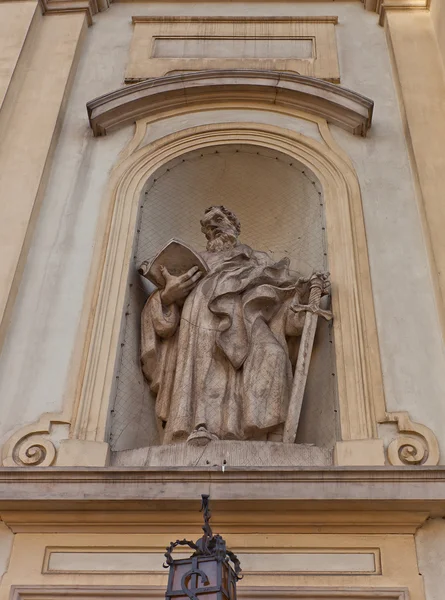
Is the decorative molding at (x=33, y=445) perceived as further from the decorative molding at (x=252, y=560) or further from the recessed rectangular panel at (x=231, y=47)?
the recessed rectangular panel at (x=231, y=47)

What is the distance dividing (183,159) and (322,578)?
3.93m

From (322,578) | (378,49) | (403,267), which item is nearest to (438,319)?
(403,267)

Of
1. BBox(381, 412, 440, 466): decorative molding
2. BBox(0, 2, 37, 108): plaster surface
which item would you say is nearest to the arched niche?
BBox(381, 412, 440, 466): decorative molding

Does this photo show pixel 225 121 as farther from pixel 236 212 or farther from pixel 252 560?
pixel 252 560

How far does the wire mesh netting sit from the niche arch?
0.10 metres

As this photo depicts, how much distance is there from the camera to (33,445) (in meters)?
5.28

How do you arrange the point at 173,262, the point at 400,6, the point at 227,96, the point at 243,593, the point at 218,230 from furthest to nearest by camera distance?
the point at 400,6, the point at 227,96, the point at 218,230, the point at 173,262, the point at 243,593

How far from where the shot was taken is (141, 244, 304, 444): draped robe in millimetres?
5574

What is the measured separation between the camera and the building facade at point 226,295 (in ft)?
15.7

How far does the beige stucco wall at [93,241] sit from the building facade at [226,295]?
2 centimetres

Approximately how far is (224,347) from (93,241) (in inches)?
53.4

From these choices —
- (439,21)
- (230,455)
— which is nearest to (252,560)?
(230,455)

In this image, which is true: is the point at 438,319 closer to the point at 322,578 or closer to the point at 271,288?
the point at 271,288

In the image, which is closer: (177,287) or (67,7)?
(177,287)
